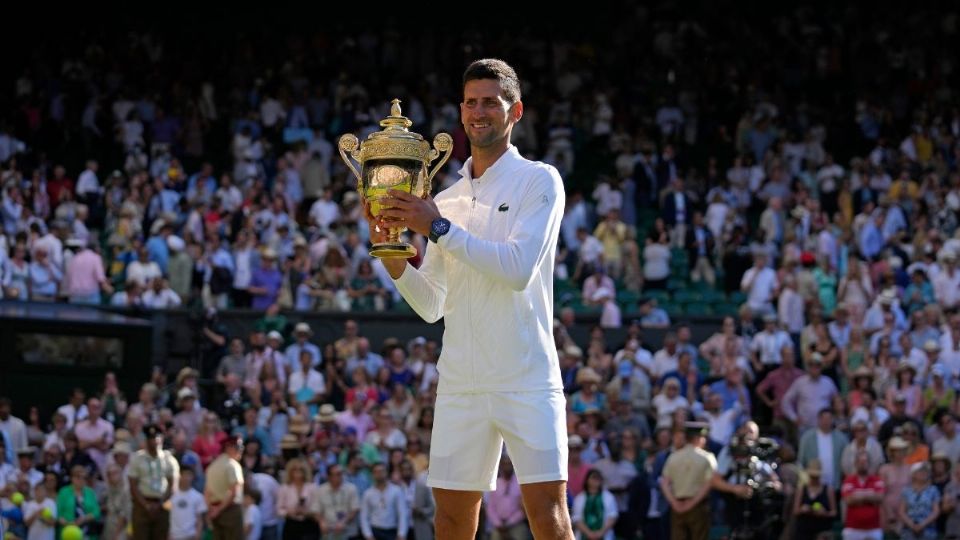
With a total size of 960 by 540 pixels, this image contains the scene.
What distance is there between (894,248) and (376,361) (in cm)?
676

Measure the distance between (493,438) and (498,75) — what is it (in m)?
1.20

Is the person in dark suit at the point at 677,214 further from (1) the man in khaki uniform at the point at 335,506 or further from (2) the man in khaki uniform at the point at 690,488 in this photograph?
(1) the man in khaki uniform at the point at 335,506

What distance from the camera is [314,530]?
53.3 feet

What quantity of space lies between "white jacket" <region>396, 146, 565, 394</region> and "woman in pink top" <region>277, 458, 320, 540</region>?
10.5 m

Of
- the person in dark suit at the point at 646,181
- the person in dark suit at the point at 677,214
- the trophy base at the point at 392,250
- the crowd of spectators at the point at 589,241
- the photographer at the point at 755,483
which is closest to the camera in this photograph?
the trophy base at the point at 392,250

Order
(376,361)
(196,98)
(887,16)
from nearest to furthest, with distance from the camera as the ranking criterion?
(376,361) → (196,98) → (887,16)

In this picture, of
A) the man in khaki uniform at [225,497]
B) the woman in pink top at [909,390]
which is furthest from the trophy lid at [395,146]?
the woman in pink top at [909,390]

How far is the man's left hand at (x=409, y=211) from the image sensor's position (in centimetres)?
564

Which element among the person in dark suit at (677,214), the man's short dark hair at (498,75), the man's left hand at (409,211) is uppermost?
the person in dark suit at (677,214)

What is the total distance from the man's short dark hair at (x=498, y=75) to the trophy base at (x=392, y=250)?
0.59m

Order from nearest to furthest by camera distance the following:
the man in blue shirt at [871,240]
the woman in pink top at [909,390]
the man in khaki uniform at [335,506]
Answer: the man in khaki uniform at [335,506], the woman in pink top at [909,390], the man in blue shirt at [871,240]

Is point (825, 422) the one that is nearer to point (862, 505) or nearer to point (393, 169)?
point (862, 505)

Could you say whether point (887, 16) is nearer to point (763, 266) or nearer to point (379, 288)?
point (763, 266)

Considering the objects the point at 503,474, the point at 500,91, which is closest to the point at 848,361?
the point at 503,474
